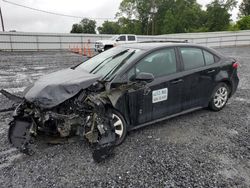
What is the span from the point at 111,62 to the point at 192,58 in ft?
5.30

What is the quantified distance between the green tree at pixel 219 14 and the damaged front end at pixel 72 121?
48190mm

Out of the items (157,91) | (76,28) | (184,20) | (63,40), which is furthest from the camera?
(76,28)

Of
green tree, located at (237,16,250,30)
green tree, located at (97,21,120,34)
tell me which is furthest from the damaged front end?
green tree, located at (97,21,120,34)

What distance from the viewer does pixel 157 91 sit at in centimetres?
310

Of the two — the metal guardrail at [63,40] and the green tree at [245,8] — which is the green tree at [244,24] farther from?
the green tree at [245,8]

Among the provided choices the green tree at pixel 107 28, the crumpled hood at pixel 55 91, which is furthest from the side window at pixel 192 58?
the green tree at pixel 107 28

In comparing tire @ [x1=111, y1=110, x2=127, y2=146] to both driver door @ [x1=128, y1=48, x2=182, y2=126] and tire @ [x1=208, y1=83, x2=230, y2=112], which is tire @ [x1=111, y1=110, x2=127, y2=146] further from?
tire @ [x1=208, y1=83, x2=230, y2=112]

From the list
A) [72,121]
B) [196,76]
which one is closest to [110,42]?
[196,76]

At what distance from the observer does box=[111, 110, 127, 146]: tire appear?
2.83 metres

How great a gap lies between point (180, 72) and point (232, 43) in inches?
1154

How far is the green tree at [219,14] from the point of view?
4125 cm

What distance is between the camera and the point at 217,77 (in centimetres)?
390

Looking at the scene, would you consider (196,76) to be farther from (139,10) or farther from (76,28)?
(76,28)

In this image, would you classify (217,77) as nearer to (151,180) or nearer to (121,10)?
(151,180)
